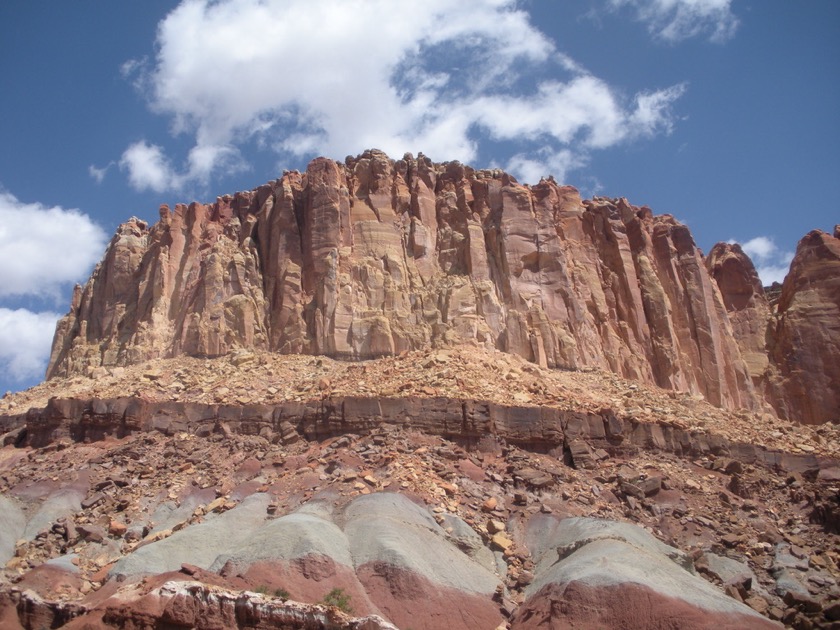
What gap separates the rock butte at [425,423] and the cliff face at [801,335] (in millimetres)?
211

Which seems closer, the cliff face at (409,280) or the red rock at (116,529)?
the red rock at (116,529)

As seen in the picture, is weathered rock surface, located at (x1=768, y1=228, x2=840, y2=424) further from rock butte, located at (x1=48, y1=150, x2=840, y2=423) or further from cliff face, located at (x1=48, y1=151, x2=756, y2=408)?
cliff face, located at (x1=48, y1=151, x2=756, y2=408)

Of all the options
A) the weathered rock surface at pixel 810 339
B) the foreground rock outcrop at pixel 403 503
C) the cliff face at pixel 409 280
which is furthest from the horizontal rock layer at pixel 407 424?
the weathered rock surface at pixel 810 339

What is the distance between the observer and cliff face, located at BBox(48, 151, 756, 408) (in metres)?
57.0

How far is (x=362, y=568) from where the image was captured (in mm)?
28234

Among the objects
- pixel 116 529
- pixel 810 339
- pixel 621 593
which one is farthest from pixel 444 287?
pixel 621 593

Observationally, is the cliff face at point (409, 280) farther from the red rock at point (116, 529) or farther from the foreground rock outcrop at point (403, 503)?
the red rock at point (116, 529)

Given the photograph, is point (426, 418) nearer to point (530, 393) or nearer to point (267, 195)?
point (530, 393)

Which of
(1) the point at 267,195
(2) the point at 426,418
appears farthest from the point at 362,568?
(1) the point at 267,195

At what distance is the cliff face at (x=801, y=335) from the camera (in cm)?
6456

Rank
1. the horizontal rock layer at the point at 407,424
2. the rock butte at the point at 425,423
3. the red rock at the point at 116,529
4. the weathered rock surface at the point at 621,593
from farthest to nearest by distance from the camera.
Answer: the horizontal rock layer at the point at 407,424, the red rock at the point at 116,529, the rock butte at the point at 425,423, the weathered rock surface at the point at 621,593

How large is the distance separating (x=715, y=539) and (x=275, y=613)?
61.8ft

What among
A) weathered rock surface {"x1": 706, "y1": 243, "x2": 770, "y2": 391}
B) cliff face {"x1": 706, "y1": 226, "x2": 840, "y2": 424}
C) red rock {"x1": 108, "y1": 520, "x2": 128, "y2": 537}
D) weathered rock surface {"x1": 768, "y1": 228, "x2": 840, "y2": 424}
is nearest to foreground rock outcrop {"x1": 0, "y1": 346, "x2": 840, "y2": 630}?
red rock {"x1": 108, "y1": 520, "x2": 128, "y2": 537}

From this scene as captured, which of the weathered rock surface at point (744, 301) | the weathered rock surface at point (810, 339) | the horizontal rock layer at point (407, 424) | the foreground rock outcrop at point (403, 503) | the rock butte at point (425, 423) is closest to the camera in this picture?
the foreground rock outcrop at point (403, 503)
